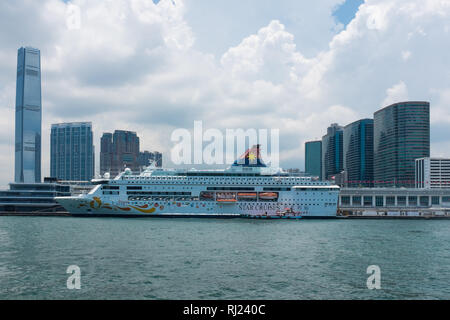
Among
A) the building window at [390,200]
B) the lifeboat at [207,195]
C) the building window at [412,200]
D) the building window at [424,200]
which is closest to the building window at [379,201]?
the building window at [390,200]

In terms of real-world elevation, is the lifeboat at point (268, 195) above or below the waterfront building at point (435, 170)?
below

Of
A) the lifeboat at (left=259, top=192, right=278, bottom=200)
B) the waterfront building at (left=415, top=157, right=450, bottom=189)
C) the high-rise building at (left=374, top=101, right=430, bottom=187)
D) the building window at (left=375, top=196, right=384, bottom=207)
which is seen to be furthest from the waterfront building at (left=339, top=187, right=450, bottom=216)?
the high-rise building at (left=374, top=101, right=430, bottom=187)

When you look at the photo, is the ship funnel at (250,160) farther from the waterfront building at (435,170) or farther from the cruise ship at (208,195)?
the waterfront building at (435,170)

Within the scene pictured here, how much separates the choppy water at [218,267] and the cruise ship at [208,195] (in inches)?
1226

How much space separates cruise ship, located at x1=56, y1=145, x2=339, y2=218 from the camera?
2613 inches

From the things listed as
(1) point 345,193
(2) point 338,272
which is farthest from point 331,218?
(2) point 338,272

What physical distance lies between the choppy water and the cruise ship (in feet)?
102

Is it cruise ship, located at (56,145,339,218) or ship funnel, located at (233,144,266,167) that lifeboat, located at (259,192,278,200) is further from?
ship funnel, located at (233,144,266,167)

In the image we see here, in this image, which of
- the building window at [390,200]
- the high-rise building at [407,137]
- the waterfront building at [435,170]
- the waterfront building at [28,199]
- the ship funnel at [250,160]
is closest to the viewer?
the ship funnel at [250,160]

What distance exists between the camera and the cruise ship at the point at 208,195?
66375 millimetres

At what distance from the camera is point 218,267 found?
73.2 ft

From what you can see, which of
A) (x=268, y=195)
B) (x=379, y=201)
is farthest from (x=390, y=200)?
(x=268, y=195)
